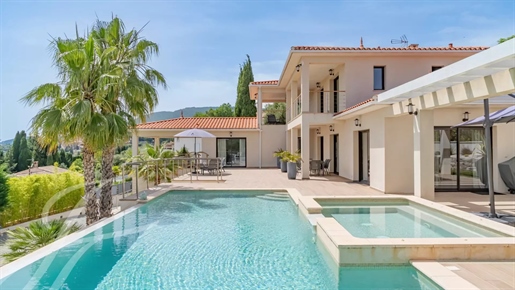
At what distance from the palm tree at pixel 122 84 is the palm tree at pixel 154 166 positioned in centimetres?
392

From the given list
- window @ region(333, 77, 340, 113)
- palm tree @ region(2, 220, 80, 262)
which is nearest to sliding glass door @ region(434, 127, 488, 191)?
window @ region(333, 77, 340, 113)

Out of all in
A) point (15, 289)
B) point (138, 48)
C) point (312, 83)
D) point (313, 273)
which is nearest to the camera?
point (15, 289)

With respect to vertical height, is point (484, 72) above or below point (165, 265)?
above

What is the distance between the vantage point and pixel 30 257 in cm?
592

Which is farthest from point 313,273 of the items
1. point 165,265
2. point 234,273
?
point 165,265

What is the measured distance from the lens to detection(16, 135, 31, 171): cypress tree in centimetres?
5403

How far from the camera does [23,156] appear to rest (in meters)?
55.3

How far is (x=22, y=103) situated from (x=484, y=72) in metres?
12.6

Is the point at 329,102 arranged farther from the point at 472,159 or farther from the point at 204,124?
the point at 204,124

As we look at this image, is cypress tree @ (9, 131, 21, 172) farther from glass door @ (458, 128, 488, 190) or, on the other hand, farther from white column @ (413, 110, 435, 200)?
glass door @ (458, 128, 488, 190)

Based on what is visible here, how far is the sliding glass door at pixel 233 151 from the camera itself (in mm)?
27812

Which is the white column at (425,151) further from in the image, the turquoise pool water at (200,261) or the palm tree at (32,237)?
the palm tree at (32,237)

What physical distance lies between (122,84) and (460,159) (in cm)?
1362

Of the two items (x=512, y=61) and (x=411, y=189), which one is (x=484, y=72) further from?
(x=411, y=189)
